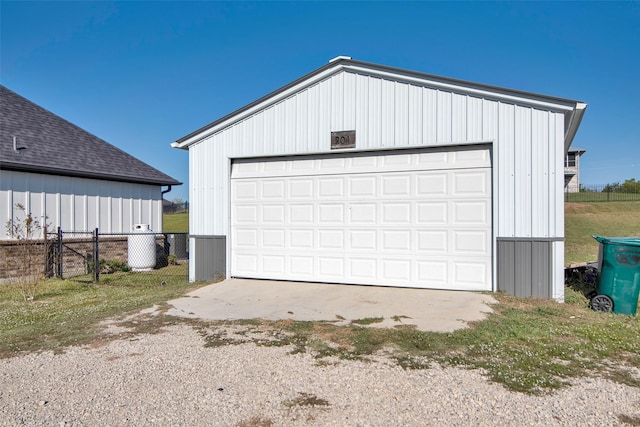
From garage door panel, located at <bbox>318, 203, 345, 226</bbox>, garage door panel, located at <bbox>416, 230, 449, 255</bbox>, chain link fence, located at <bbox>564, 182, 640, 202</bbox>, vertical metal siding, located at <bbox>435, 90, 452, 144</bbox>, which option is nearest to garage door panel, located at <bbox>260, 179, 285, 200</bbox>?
garage door panel, located at <bbox>318, 203, 345, 226</bbox>

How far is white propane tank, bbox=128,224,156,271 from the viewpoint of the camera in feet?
44.7

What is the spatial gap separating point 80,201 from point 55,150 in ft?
6.08

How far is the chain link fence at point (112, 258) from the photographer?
11.3 m

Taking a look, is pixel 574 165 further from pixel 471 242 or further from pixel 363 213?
A: pixel 363 213

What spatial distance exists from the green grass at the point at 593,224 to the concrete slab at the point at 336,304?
9.37 m

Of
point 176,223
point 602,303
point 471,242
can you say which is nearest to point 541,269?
point 602,303

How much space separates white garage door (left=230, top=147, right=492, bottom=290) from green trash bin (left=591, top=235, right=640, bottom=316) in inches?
72.3

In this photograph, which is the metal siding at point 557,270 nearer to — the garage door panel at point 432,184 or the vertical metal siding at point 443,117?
the garage door panel at point 432,184

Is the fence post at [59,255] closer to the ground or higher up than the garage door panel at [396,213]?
closer to the ground

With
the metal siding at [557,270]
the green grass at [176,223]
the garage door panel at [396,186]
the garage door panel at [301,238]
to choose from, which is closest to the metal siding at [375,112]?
the garage door panel at [396,186]

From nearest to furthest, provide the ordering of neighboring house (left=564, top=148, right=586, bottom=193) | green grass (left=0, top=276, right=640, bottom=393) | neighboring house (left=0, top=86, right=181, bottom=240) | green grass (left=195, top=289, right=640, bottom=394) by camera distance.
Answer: green grass (left=195, top=289, right=640, bottom=394)
green grass (left=0, top=276, right=640, bottom=393)
neighboring house (left=0, top=86, right=181, bottom=240)
neighboring house (left=564, top=148, right=586, bottom=193)

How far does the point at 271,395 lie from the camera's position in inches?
144

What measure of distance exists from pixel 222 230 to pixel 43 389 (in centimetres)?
596

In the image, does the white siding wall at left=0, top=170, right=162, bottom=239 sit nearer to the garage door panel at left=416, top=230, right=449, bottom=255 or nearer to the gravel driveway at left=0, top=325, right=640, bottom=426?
the gravel driveway at left=0, top=325, right=640, bottom=426
